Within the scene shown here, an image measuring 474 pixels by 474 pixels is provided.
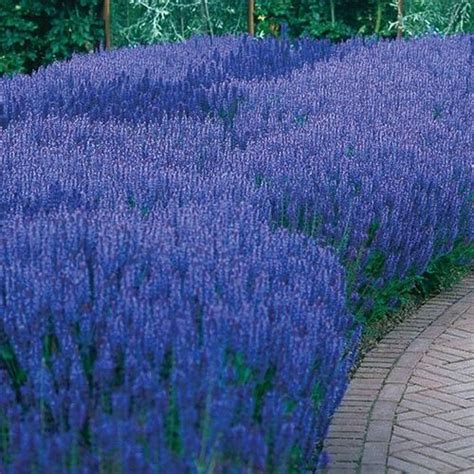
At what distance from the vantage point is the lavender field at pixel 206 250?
11.3 ft

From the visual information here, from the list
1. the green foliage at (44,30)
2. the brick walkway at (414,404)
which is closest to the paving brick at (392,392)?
the brick walkway at (414,404)

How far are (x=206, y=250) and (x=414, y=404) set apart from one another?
1752 mm

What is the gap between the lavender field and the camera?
3.44 metres

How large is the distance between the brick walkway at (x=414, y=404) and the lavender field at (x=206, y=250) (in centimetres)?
22

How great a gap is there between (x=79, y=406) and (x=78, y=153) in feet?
9.81

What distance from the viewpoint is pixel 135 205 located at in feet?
→ 17.3

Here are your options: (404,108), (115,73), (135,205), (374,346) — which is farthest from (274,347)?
(115,73)

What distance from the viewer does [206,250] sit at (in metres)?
4.18

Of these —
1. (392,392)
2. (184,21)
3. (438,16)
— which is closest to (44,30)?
(184,21)

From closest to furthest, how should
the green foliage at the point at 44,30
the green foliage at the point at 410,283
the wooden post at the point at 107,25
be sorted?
the green foliage at the point at 410,283
the green foliage at the point at 44,30
the wooden post at the point at 107,25

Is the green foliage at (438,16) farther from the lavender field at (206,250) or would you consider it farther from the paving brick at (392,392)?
the paving brick at (392,392)

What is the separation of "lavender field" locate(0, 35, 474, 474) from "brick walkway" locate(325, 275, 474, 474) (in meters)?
0.22

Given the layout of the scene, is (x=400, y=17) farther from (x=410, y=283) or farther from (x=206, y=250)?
(x=206, y=250)

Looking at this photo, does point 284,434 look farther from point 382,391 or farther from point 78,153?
point 78,153
